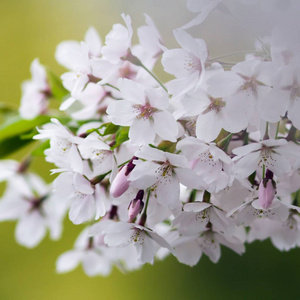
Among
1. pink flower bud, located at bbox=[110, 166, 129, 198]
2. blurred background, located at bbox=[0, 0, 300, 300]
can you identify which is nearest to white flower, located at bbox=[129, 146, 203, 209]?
pink flower bud, located at bbox=[110, 166, 129, 198]

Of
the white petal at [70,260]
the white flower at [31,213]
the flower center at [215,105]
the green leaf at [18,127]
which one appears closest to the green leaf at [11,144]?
the green leaf at [18,127]

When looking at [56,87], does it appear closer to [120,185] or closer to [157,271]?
[120,185]

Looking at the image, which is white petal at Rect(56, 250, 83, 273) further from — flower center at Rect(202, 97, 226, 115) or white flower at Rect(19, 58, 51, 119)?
flower center at Rect(202, 97, 226, 115)

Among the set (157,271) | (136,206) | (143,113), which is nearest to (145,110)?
(143,113)

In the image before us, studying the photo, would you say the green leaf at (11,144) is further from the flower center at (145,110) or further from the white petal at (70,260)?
the flower center at (145,110)

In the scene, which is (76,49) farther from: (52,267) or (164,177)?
(52,267)

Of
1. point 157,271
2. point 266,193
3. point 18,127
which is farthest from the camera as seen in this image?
point 157,271
